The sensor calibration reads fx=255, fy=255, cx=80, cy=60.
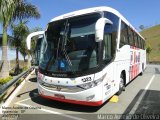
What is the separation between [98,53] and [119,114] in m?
1.95

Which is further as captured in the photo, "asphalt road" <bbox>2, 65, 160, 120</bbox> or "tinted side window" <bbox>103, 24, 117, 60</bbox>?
"tinted side window" <bbox>103, 24, 117, 60</bbox>

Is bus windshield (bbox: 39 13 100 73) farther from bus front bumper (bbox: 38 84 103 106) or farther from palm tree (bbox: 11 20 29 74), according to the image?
palm tree (bbox: 11 20 29 74)

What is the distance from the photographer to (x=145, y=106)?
8633 mm

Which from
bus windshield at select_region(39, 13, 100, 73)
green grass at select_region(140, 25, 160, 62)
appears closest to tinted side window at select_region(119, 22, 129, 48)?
bus windshield at select_region(39, 13, 100, 73)

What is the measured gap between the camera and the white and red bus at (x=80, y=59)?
25.3ft

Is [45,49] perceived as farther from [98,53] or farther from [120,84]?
[120,84]

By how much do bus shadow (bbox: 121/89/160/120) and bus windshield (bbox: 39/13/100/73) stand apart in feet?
6.22

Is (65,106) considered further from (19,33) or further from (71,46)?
(19,33)

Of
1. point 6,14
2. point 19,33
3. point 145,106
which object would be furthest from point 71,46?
point 19,33

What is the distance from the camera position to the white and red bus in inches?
303

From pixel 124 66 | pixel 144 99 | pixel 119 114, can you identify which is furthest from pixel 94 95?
pixel 124 66

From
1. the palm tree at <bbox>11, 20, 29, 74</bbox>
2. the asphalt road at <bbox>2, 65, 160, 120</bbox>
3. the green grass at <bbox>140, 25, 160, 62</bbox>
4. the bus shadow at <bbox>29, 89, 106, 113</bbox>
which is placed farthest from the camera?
the green grass at <bbox>140, 25, 160, 62</bbox>

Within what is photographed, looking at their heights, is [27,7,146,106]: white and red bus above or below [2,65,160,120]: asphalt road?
above

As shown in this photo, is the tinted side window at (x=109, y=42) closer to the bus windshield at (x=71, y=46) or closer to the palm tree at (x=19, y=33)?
the bus windshield at (x=71, y=46)
